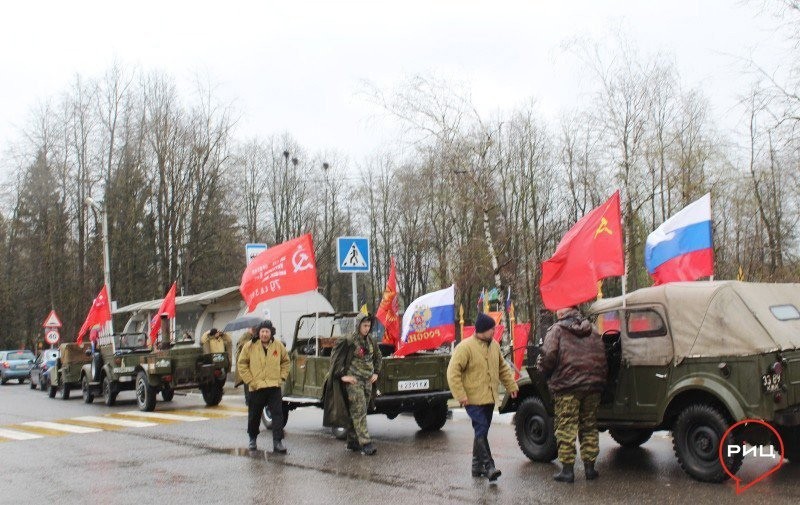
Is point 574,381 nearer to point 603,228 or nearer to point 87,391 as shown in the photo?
point 603,228

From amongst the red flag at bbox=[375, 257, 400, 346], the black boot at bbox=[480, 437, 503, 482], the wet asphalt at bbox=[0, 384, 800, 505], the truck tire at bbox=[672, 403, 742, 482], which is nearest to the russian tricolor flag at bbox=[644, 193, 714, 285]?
the wet asphalt at bbox=[0, 384, 800, 505]

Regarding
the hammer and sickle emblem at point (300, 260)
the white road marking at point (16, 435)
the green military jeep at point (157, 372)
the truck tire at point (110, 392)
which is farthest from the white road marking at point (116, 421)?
the hammer and sickle emblem at point (300, 260)

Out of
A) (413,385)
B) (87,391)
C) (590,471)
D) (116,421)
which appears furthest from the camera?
(87,391)

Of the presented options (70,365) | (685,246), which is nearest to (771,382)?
(685,246)

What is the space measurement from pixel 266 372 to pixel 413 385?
2541 millimetres

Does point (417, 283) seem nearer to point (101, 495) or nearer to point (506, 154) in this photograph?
point (506, 154)

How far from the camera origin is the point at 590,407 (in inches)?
330

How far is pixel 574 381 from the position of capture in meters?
8.19

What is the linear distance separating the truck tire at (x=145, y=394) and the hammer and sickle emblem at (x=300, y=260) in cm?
700

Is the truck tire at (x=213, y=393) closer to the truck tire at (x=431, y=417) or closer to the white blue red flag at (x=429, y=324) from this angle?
the truck tire at (x=431, y=417)

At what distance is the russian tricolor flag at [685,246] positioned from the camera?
11.0m

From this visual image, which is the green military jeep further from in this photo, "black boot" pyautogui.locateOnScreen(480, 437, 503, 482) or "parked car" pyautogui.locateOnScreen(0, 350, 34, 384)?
"parked car" pyautogui.locateOnScreen(0, 350, 34, 384)

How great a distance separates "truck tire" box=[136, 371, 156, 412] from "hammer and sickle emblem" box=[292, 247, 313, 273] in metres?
7.00

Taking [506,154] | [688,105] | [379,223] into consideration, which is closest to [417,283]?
[379,223]
